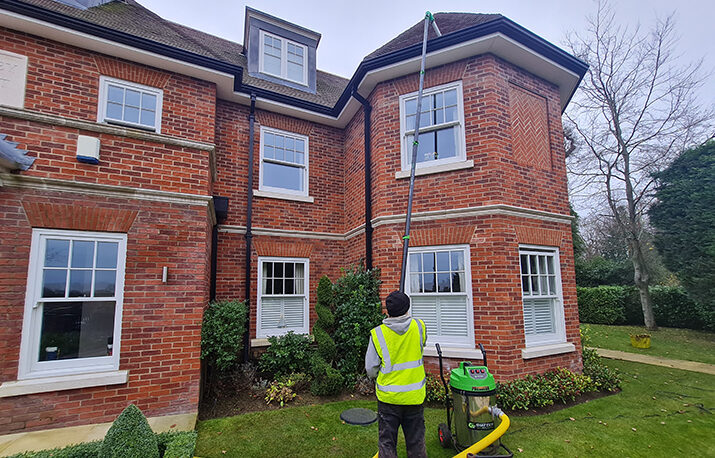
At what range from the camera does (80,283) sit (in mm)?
4992

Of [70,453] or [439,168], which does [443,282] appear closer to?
[439,168]

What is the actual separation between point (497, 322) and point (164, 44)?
8019 millimetres

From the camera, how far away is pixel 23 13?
523 centimetres

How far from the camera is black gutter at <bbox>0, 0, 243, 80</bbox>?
206 inches

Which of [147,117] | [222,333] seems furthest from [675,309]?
[147,117]

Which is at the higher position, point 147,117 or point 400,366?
point 147,117

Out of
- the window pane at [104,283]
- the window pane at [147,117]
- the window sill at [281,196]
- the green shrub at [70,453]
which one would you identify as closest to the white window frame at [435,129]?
the window sill at [281,196]

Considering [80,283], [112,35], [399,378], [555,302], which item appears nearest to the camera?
[399,378]

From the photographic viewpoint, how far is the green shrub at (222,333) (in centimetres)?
591

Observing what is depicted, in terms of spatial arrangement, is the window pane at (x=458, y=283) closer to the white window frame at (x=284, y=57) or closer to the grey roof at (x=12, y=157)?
the grey roof at (x=12, y=157)

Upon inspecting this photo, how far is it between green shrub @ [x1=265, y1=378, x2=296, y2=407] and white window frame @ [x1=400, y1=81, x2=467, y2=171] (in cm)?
507

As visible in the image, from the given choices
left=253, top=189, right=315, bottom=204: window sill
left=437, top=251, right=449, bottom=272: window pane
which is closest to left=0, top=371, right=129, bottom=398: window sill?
left=253, top=189, right=315, bottom=204: window sill

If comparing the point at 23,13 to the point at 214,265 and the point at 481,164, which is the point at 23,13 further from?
the point at 481,164

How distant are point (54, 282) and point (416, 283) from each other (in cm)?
609
